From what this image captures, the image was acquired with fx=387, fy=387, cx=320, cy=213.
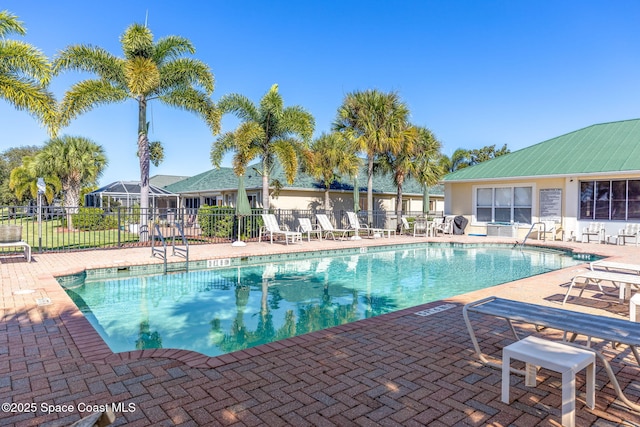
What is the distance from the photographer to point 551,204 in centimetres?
1706

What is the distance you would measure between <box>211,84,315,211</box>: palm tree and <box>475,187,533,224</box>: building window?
944 cm

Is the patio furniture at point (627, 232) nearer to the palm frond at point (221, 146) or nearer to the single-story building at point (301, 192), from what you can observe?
the single-story building at point (301, 192)

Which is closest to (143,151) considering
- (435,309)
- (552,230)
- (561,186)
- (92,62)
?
(92,62)

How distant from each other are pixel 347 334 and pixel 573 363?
2.36 meters

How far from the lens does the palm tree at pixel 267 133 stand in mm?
15867

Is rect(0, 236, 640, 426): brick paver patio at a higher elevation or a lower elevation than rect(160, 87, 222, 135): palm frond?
lower

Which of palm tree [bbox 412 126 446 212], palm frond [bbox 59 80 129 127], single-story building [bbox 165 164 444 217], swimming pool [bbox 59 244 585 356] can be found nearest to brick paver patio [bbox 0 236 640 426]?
swimming pool [bbox 59 244 585 356]

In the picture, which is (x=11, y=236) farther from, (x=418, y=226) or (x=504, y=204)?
(x=504, y=204)

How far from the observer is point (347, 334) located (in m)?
4.48

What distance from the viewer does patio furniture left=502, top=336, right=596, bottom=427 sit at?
2539 millimetres

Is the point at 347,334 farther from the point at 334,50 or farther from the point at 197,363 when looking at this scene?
the point at 334,50

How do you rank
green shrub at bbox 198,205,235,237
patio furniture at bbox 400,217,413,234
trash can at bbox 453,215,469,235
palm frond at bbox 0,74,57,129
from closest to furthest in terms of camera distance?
palm frond at bbox 0,74,57,129 → green shrub at bbox 198,205,235,237 → trash can at bbox 453,215,469,235 → patio furniture at bbox 400,217,413,234

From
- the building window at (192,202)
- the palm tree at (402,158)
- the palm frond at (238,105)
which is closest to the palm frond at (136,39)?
the palm frond at (238,105)

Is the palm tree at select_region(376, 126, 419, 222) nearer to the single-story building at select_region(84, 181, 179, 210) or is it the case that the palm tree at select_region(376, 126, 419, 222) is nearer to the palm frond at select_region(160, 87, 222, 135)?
the palm frond at select_region(160, 87, 222, 135)
